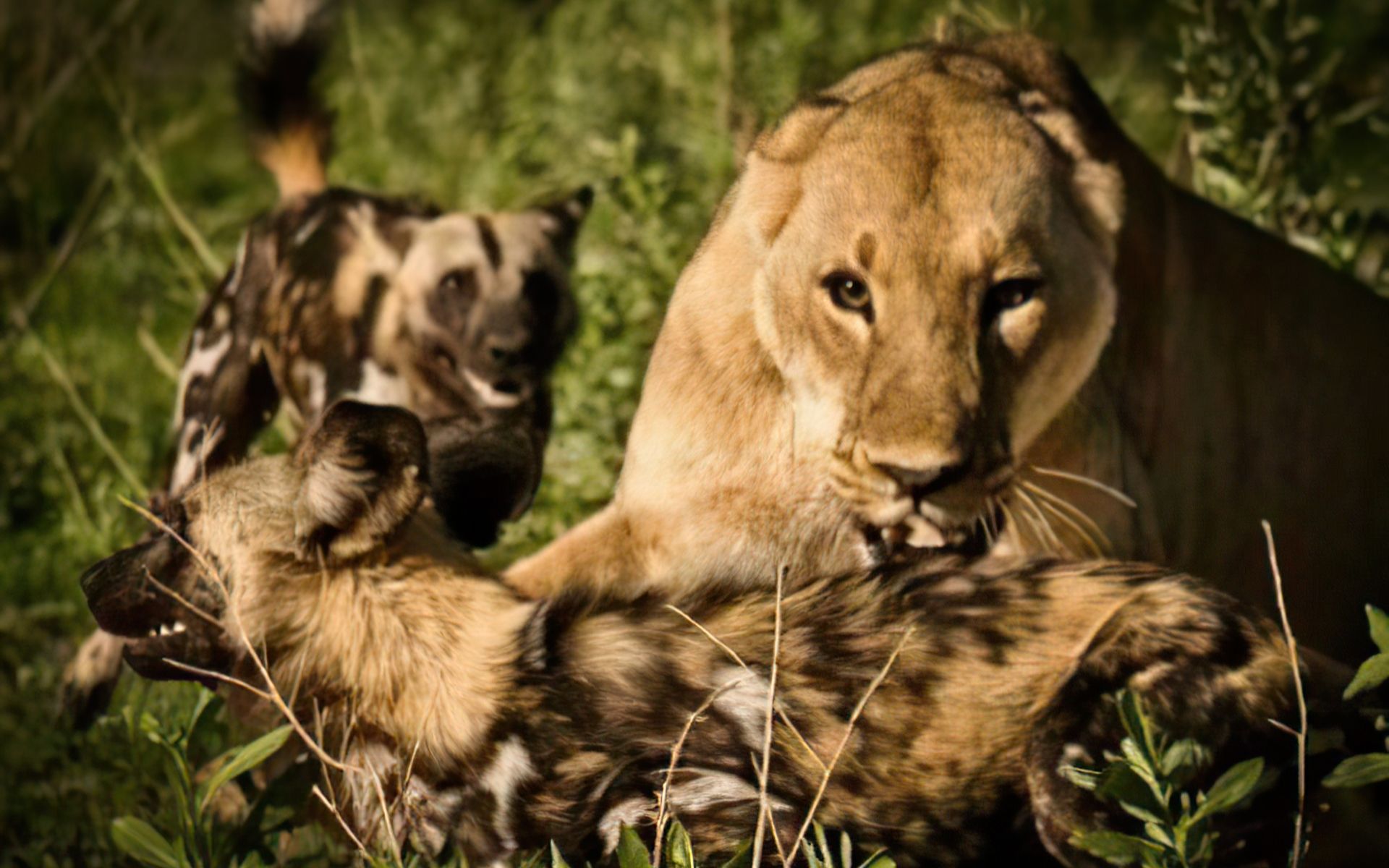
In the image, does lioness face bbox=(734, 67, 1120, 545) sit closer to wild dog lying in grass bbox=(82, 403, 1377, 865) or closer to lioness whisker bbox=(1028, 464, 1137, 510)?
lioness whisker bbox=(1028, 464, 1137, 510)

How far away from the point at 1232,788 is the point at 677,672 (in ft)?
3.40

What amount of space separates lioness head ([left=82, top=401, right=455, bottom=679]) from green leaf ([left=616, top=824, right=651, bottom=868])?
34.6 inches

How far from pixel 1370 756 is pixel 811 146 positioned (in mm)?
1585

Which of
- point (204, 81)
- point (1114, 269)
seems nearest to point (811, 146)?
point (1114, 269)

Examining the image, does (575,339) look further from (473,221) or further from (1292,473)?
(1292,473)

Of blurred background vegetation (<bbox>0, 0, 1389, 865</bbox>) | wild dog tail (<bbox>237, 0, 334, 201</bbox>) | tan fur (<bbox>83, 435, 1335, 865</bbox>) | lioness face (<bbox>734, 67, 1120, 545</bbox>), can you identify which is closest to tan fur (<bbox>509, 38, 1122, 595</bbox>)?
lioness face (<bbox>734, 67, 1120, 545</bbox>)

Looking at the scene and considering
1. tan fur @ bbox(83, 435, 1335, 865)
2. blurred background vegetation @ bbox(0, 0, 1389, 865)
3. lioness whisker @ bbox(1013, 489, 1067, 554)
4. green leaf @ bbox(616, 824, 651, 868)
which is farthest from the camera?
blurred background vegetation @ bbox(0, 0, 1389, 865)

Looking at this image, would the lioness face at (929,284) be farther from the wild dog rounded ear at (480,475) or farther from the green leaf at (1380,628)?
the wild dog rounded ear at (480,475)

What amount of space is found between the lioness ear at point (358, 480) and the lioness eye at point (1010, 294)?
1.17 metres

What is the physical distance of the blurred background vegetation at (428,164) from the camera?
14.4 feet

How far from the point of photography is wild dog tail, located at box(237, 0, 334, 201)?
4645mm

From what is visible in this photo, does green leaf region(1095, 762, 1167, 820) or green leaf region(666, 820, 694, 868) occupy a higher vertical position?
green leaf region(1095, 762, 1167, 820)

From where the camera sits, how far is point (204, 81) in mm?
7965

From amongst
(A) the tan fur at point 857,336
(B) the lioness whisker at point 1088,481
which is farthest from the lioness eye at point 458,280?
(B) the lioness whisker at point 1088,481
